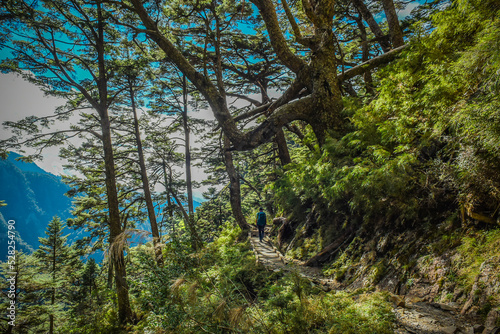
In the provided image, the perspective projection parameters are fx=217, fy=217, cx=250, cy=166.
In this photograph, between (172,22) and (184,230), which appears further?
(172,22)

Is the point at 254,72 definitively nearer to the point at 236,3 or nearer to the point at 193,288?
the point at 236,3

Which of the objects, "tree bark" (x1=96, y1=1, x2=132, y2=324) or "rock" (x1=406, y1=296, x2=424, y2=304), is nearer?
"rock" (x1=406, y1=296, x2=424, y2=304)

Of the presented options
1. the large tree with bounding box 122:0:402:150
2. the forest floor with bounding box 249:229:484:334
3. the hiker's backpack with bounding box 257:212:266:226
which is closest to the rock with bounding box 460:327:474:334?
the forest floor with bounding box 249:229:484:334

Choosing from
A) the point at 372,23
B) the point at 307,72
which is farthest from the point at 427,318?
the point at 372,23

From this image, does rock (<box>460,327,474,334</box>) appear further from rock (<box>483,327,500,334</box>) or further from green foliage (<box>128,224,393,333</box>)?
green foliage (<box>128,224,393,333</box>)

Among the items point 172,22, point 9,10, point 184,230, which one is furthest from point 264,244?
point 9,10

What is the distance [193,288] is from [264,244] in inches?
327

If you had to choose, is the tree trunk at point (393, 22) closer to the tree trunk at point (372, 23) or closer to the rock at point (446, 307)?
the tree trunk at point (372, 23)

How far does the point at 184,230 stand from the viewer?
5.09m

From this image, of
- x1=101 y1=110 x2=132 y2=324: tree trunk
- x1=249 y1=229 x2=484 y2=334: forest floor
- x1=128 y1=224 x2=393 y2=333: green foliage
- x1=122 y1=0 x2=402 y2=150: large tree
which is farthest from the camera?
x1=101 y1=110 x2=132 y2=324: tree trunk

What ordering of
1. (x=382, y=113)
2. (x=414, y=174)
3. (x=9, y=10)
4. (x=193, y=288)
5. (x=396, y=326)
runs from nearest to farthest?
1. (x=396, y=326)
2. (x=193, y=288)
3. (x=414, y=174)
4. (x=382, y=113)
5. (x=9, y=10)

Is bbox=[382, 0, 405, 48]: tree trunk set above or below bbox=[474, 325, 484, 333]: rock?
above

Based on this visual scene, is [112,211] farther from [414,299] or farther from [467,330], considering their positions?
[467,330]

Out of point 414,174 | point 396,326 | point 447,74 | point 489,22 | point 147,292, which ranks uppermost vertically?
point 489,22
